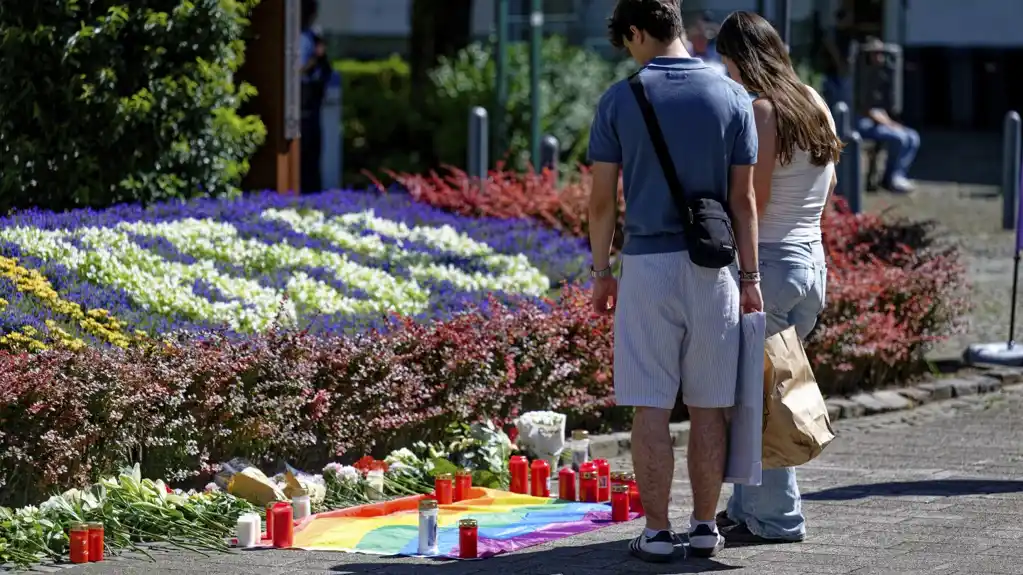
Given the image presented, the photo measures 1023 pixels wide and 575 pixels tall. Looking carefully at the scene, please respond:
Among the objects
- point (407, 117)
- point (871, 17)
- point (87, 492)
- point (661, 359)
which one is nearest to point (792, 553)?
point (661, 359)

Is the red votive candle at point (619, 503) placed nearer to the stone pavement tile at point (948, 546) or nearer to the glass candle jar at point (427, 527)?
the glass candle jar at point (427, 527)

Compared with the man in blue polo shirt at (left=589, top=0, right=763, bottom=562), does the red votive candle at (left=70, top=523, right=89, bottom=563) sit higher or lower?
lower

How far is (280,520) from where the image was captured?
262 inches

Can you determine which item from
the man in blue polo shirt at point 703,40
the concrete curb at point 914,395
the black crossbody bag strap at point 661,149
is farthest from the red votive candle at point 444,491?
the man in blue polo shirt at point 703,40

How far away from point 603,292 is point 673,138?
587mm

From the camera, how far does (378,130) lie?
21.4 metres

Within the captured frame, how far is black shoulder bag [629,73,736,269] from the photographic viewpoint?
611cm

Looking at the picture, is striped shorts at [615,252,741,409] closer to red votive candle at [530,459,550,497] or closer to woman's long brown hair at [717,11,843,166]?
woman's long brown hair at [717,11,843,166]

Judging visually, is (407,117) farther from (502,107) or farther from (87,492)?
(87,492)

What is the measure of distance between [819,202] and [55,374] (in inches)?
116

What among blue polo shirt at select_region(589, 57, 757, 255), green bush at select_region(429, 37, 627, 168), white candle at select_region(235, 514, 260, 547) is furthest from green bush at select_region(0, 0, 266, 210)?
green bush at select_region(429, 37, 627, 168)

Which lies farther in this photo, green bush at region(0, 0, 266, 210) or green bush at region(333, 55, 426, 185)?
green bush at region(333, 55, 426, 185)

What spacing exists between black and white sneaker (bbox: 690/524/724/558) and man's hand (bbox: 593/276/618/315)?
2.79 feet

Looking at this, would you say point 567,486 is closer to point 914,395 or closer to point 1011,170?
point 914,395
